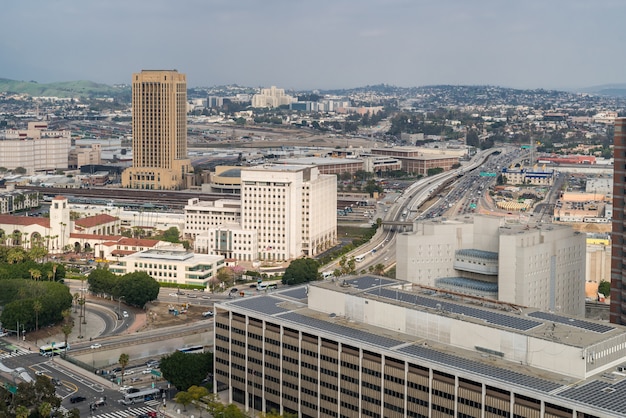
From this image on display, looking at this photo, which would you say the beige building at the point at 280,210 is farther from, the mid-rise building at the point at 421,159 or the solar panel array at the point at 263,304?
the mid-rise building at the point at 421,159

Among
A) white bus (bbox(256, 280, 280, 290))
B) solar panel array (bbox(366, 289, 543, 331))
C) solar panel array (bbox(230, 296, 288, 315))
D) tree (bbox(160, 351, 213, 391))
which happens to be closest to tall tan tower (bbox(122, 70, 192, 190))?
white bus (bbox(256, 280, 280, 290))

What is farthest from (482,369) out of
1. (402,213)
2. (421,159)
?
(421,159)

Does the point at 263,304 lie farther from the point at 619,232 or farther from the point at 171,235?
the point at 171,235

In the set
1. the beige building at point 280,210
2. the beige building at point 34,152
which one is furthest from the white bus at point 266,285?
the beige building at point 34,152

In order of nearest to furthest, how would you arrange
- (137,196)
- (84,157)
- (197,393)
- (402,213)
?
(197,393) → (402,213) → (137,196) → (84,157)

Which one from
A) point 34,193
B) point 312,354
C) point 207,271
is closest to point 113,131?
point 34,193

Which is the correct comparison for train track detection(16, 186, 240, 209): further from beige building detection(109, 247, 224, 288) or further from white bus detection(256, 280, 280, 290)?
white bus detection(256, 280, 280, 290)

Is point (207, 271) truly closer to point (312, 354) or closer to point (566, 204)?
point (312, 354)
